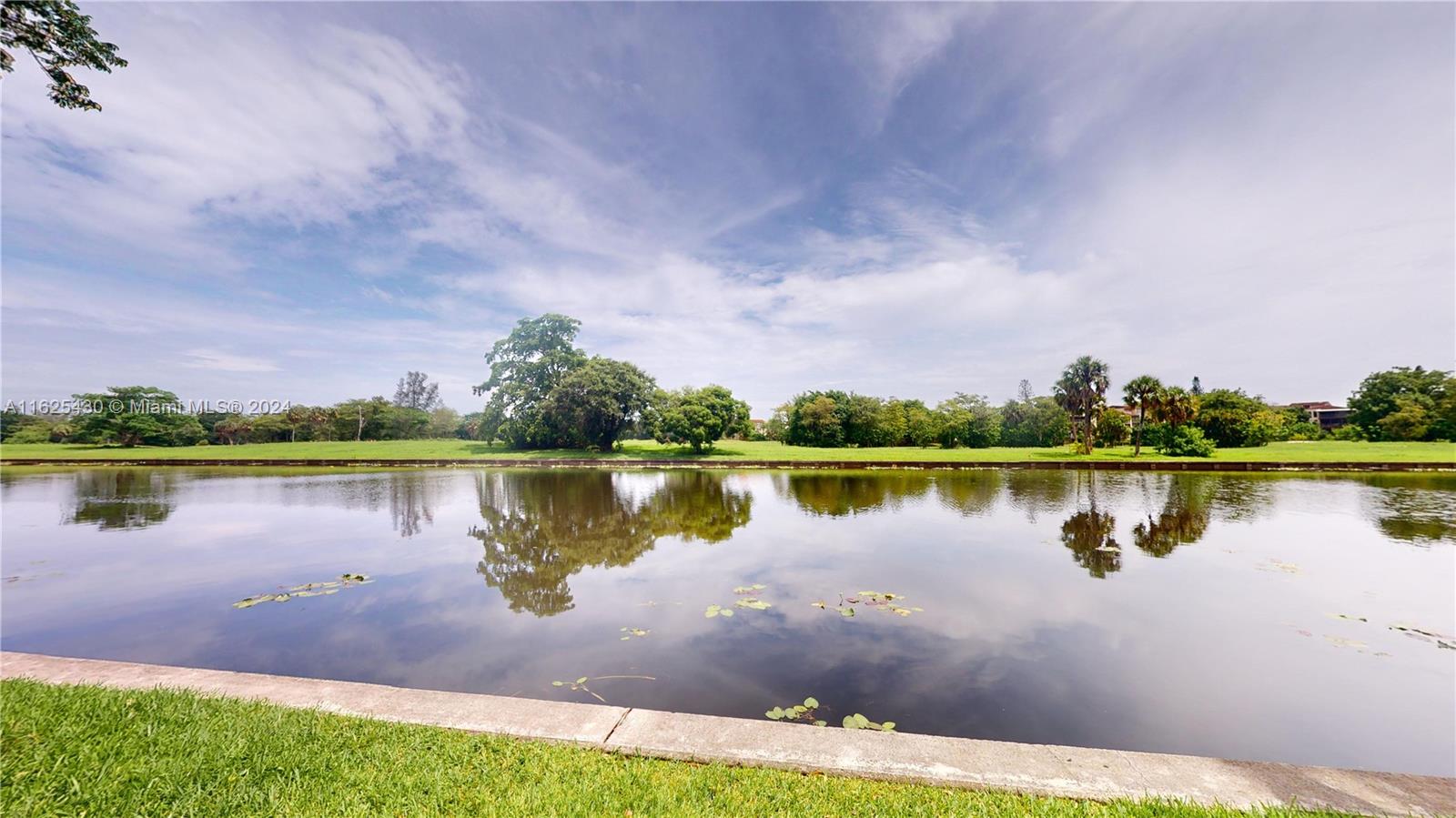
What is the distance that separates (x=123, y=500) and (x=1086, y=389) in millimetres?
53533

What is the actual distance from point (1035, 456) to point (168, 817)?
4294 centimetres

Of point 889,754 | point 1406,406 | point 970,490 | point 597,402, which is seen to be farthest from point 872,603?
point 1406,406

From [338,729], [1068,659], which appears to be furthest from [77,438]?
[1068,659]

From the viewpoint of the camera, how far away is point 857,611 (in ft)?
23.4

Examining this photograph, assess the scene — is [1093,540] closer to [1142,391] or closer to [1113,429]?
[1142,391]

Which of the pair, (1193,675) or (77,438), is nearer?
(1193,675)

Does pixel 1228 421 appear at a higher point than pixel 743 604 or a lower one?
higher

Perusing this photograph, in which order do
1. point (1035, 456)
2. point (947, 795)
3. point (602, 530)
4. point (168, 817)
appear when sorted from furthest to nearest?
1. point (1035, 456)
2. point (602, 530)
3. point (947, 795)
4. point (168, 817)

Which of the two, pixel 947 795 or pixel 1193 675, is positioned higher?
pixel 947 795

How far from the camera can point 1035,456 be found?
37.9 meters

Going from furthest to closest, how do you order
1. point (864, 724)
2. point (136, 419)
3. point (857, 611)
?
point (136, 419) < point (857, 611) < point (864, 724)

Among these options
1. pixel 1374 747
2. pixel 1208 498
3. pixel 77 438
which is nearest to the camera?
pixel 1374 747

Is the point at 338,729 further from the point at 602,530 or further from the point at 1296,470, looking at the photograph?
the point at 1296,470

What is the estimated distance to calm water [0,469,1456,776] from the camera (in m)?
4.82
